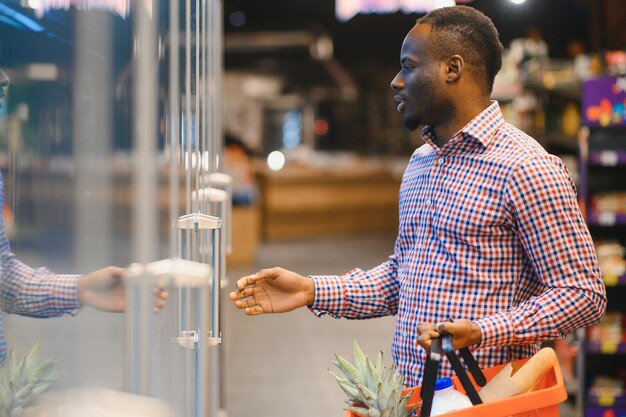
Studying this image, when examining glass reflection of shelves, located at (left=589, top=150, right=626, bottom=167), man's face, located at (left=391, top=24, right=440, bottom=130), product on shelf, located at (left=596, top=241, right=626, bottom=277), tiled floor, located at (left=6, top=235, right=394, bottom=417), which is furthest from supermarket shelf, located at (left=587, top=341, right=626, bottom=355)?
man's face, located at (left=391, top=24, right=440, bottom=130)

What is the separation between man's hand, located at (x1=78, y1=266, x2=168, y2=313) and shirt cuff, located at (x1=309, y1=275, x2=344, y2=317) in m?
1.23

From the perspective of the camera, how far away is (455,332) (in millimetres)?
1671

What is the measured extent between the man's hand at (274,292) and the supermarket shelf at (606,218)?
10.1ft

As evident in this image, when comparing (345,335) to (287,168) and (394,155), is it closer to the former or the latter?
(287,168)

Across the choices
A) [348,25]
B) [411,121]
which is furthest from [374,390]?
[348,25]

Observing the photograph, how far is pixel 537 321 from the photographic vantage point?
69.4 inches

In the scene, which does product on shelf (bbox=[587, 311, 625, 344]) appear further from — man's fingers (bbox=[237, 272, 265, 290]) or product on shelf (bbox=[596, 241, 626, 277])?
man's fingers (bbox=[237, 272, 265, 290])

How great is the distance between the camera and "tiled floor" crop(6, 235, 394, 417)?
2.73 ft

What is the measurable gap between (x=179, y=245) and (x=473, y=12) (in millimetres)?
910

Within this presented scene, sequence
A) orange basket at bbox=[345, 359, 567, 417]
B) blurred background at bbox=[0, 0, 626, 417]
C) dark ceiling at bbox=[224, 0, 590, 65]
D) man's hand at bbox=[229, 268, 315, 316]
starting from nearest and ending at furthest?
1. blurred background at bbox=[0, 0, 626, 417]
2. orange basket at bbox=[345, 359, 567, 417]
3. man's hand at bbox=[229, 268, 315, 316]
4. dark ceiling at bbox=[224, 0, 590, 65]

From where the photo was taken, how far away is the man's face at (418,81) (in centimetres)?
194

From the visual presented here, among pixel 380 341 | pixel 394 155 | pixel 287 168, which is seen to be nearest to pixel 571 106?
pixel 380 341

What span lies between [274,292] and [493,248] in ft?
1.72

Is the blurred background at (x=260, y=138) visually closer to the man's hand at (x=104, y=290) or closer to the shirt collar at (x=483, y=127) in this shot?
the man's hand at (x=104, y=290)
